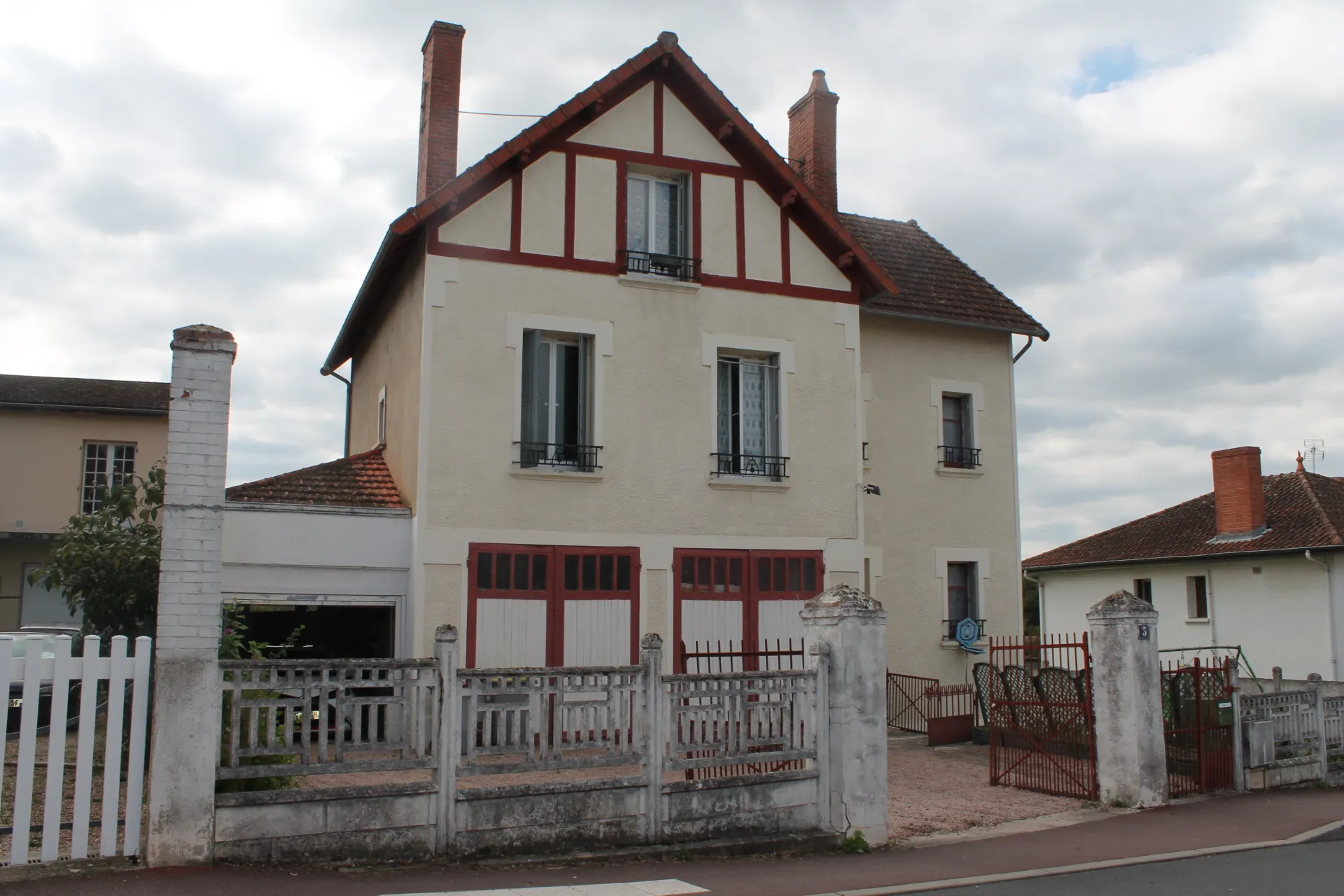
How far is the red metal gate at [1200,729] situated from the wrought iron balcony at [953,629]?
4.99 meters

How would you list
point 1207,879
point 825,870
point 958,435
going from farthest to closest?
point 958,435 → point 1207,879 → point 825,870

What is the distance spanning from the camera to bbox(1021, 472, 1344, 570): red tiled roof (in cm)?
2492

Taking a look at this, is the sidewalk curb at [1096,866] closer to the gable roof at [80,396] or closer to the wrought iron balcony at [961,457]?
the wrought iron balcony at [961,457]

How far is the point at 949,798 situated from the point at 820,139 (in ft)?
35.9

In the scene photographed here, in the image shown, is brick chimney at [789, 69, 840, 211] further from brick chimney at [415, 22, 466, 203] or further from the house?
brick chimney at [415, 22, 466, 203]

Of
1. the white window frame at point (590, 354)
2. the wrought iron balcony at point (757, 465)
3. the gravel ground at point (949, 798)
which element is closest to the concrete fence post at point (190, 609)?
the gravel ground at point (949, 798)

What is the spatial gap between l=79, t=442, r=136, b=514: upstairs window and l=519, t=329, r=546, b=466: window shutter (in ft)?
53.3

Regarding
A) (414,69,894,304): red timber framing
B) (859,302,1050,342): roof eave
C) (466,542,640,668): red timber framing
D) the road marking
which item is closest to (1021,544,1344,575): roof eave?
(859,302,1050,342): roof eave

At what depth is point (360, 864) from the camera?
7945 millimetres

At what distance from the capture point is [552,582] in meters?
14.5

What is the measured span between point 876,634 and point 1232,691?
19.1 ft

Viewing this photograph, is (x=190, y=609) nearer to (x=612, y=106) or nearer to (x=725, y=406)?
(x=725, y=406)

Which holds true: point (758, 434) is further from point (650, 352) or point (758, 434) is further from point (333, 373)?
point (333, 373)

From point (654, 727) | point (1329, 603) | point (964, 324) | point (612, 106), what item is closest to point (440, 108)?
point (612, 106)
